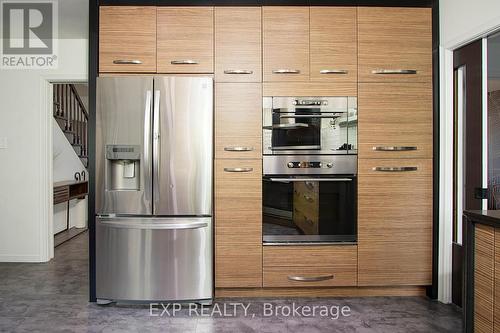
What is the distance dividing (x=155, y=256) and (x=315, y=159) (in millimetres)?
1387

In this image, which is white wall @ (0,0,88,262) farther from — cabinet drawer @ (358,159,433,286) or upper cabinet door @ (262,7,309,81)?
cabinet drawer @ (358,159,433,286)

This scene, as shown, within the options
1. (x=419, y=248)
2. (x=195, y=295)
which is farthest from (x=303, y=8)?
(x=195, y=295)

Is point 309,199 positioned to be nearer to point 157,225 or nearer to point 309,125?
point 309,125

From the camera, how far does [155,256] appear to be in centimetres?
255

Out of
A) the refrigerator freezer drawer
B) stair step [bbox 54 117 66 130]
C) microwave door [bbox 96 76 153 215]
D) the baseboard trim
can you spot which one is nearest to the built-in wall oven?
the baseboard trim

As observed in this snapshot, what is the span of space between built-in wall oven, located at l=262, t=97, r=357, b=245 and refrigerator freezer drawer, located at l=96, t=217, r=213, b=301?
1.73 feet

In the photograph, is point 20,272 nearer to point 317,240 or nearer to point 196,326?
point 196,326

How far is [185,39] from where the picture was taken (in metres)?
2.70

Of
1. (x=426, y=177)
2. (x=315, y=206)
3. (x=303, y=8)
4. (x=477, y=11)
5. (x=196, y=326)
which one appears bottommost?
(x=196, y=326)

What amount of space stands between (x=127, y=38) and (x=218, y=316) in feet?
7.06

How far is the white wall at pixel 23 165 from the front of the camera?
3816mm

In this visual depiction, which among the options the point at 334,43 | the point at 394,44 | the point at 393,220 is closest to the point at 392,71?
the point at 394,44

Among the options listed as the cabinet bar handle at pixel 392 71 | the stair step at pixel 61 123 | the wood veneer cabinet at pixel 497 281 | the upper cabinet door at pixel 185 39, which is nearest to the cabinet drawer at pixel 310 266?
the wood veneer cabinet at pixel 497 281

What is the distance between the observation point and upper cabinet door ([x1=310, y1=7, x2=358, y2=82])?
273 cm
